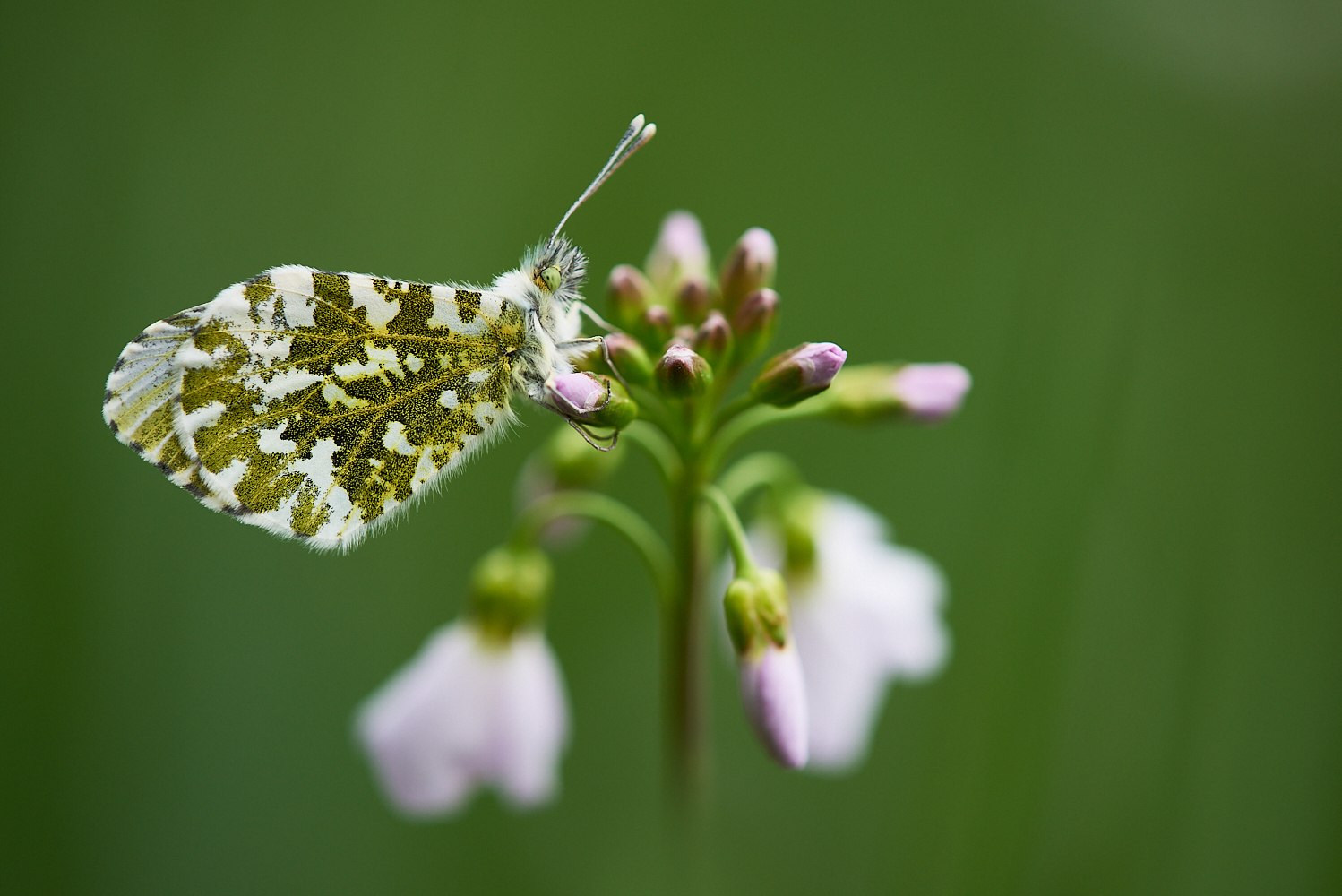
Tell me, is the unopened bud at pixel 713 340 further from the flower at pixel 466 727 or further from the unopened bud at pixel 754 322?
the flower at pixel 466 727

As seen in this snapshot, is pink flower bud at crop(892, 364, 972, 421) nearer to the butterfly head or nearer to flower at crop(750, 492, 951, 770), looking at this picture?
flower at crop(750, 492, 951, 770)

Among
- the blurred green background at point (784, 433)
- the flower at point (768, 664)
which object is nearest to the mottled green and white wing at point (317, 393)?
the flower at point (768, 664)

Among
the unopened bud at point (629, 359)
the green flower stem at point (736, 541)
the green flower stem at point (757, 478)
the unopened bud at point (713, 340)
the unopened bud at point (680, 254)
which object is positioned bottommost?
the green flower stem at point (736, 541)

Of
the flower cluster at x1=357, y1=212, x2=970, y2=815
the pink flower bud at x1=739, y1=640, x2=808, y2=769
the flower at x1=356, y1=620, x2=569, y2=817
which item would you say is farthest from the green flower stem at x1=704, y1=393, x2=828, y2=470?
the flower at x1=356, y1=620, x2=569, y2=817

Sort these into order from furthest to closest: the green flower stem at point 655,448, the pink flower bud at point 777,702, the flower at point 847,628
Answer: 1. the flower at point 847,628
2. the green flower stem at point 655,448
3. the pink flower bud at point 777,702

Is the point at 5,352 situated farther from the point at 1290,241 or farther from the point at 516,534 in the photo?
the point at 1290,241

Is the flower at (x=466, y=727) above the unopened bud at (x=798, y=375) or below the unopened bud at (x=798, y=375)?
below
